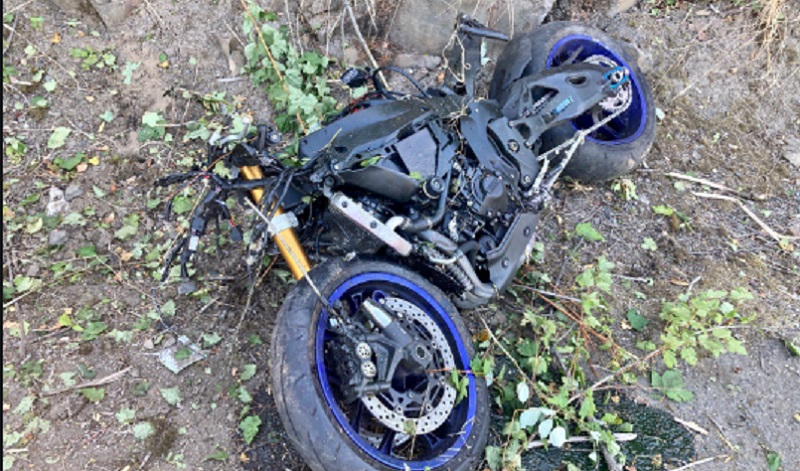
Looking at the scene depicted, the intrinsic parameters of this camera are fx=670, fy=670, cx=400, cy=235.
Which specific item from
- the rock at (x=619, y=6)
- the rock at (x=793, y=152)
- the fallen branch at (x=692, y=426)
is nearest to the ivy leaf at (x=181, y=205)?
the fallen branch at (x=692, y=426)

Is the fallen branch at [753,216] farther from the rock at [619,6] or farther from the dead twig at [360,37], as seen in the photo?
the dead twig at [360,37]

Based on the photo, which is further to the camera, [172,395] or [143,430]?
[172,395]

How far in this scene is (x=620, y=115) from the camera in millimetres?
4770

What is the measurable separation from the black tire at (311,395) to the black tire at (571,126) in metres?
1.93

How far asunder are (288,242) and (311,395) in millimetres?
719

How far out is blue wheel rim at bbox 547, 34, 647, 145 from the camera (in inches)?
179

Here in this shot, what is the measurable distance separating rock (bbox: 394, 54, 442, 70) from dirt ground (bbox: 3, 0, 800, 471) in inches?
41.5

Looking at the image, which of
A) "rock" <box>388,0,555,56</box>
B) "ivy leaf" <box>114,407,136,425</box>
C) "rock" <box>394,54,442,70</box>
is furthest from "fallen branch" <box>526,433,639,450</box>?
"rock" <box>388,0,555,56</box>

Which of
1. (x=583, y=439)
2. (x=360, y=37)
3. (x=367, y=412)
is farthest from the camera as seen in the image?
(x=360, y=37)

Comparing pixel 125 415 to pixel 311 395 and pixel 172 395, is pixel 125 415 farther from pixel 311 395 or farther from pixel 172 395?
pixel 311 395

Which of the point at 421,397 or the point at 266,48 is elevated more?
the point at 266,48

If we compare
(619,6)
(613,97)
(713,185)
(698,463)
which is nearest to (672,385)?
(698,463)

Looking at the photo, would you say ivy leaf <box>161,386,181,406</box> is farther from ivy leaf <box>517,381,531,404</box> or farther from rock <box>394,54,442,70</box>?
rock <box>394,54,442,70</box>

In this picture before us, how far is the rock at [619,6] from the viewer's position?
17.8 feet
